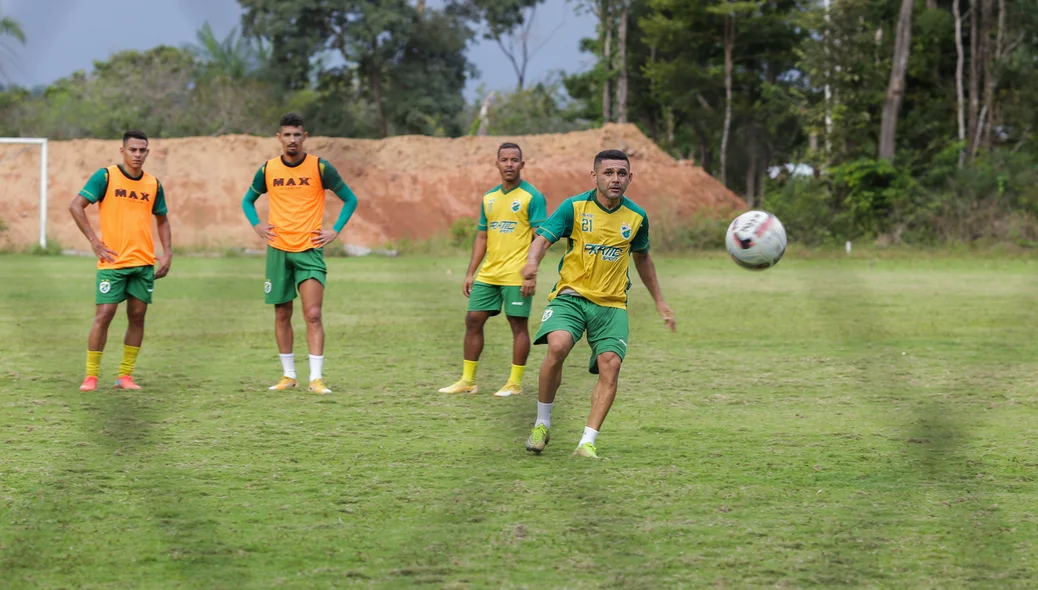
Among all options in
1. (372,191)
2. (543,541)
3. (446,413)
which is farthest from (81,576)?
(372,191)

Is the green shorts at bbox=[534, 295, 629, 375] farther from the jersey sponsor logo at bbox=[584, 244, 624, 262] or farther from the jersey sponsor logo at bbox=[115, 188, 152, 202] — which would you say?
the jersey sponsor logo at bbox=[115, 188, 152, 202]

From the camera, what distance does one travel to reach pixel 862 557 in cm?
468

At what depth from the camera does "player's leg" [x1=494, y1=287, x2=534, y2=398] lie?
9055 mm

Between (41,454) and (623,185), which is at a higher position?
(623,185)

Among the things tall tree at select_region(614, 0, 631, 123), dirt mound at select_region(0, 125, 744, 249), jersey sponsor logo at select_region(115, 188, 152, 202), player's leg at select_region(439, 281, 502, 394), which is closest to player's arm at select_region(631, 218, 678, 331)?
player's leg at select_region(439, 281, 502, 394)

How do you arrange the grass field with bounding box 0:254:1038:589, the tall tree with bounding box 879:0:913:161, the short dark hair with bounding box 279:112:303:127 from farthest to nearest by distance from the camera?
the tall tree with bounding box 879:0:913:161, the short dark hair with bounding box 279:112:303:127, the grass field with bounding box 0:254:1038:589

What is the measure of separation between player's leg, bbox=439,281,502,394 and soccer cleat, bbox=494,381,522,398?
221 millimetres

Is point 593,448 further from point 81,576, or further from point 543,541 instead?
point 81,576

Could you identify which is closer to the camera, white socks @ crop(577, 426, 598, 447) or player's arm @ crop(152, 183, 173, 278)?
white socks @ crop(577, 426, 598, 447)

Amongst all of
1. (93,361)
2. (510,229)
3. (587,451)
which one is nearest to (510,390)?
(510,229)

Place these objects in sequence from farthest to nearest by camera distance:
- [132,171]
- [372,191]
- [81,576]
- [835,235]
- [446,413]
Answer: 1. [372,191]
2. [835,235]
3. [132,171]
4. [446,413]
5. [81,576]

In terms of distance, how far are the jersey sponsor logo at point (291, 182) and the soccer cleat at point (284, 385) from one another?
4.80 feet

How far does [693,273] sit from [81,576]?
70.1 feet

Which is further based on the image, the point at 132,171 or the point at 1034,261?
the point at 1034,261
